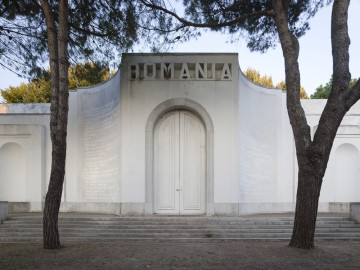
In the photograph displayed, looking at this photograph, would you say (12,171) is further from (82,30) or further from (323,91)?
(323,91)

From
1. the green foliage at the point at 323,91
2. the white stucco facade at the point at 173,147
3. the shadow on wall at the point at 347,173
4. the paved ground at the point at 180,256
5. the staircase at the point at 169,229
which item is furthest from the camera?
the green foliage at the point at 323,91

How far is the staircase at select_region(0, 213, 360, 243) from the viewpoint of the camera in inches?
377

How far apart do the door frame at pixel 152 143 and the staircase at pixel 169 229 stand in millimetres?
915

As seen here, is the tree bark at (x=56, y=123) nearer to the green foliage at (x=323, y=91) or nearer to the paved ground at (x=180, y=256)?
the paved ground at (x=180, y=256)

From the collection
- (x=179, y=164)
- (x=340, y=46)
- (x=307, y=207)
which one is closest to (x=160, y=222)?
(x=179, y=164)

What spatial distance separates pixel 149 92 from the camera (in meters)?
11.8

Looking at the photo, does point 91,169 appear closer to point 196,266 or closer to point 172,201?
point 172,201

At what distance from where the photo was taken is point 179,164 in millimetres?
11984

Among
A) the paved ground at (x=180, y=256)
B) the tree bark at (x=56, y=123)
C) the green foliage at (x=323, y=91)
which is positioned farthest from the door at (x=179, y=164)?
the green foliage at (x=323, y=91)

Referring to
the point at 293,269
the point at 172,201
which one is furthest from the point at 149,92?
the point at 293,269

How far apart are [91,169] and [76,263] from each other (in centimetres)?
699

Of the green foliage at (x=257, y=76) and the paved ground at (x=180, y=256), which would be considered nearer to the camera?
the paved ground at (x=180, y=256)

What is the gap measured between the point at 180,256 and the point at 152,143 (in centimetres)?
495

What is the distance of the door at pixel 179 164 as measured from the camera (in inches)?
466
